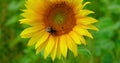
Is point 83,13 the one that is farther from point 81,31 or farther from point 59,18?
point 59,18

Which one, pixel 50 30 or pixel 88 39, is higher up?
pixel 50 30

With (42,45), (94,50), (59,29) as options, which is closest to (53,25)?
(59,29)

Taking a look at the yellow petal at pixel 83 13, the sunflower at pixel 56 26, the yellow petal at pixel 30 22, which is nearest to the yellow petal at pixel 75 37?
the sunflower at pixel 56 26

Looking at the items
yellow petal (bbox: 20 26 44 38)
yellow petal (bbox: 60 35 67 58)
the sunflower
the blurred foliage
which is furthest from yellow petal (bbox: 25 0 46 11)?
the blurred foliage

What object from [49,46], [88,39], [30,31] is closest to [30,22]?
[30,31]

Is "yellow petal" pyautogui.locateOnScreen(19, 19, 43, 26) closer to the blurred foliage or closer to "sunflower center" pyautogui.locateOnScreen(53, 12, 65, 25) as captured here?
"sunflower center" pyautogui.locateOnScreen(53, 12, 65, 25)

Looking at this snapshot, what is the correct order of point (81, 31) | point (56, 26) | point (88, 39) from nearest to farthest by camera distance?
1. point (81, 31)
2. point (56, 26)
3. point (88, 39)

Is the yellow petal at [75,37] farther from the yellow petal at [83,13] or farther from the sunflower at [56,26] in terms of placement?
the yellow petal at [83,13]
